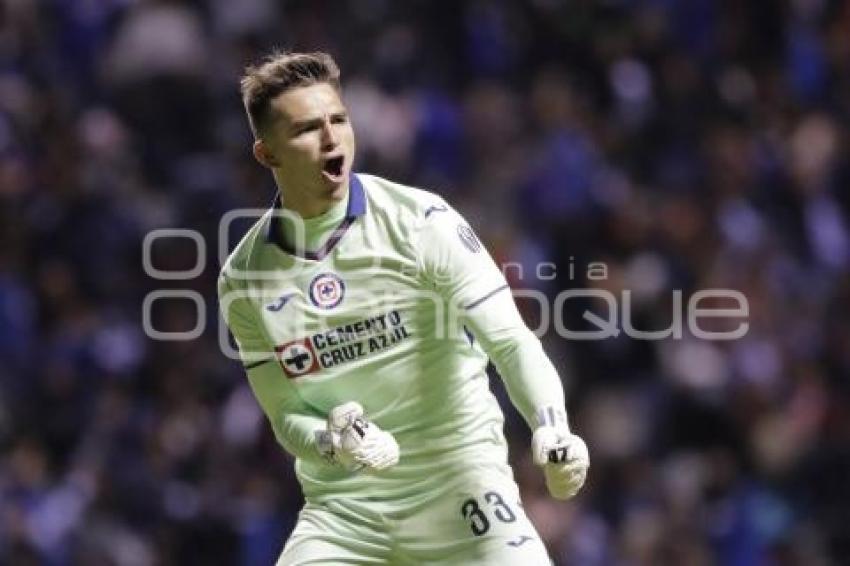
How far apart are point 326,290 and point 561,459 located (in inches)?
40.0

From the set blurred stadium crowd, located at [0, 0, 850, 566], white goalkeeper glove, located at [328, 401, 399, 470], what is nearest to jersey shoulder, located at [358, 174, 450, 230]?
white goalkeeper glove, located at [328, 401, 399, 470]

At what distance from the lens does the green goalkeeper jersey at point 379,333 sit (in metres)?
5.58

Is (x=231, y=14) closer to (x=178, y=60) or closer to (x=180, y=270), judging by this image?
(x=178, y=60)

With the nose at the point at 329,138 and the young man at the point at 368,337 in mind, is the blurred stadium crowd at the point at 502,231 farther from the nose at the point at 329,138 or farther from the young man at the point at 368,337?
the nose at the point at 329,138

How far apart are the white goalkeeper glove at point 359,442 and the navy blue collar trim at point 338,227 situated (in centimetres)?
57

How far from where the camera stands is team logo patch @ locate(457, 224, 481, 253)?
218 inches

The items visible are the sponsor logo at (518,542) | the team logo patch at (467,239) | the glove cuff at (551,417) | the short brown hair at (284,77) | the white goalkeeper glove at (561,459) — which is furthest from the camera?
the short brown hair at (284,77)

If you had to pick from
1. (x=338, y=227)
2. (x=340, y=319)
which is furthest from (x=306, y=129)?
(x=340, y=319)

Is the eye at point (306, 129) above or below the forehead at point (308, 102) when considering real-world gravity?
below

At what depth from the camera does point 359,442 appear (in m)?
5.25

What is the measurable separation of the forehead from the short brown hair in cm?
2

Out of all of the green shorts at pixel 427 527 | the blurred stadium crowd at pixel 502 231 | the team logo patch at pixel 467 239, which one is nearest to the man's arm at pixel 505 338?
the team logo patch at pixel 467 239

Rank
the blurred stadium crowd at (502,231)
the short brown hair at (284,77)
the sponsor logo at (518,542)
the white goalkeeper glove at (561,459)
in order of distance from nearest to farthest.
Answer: the white goalkeeper glove at (561,459) → the sponsor logo at (518,542) → the short brown hair at (284,77) → the blurred stadium crowd at (502,231)

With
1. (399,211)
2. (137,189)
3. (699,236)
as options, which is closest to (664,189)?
(699,236)
